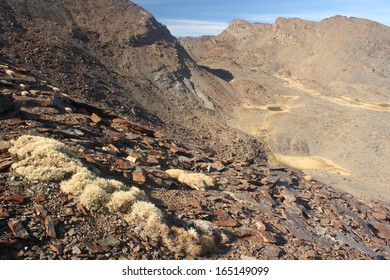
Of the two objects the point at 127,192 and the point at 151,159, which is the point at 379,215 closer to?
the point at 151,159

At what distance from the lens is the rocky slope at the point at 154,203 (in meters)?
8.30

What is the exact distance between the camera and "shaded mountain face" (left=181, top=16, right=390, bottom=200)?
3603 cm

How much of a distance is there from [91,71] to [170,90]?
461 inches

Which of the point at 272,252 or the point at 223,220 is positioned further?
the point at 223,220

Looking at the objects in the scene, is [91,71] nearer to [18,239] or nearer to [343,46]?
[18,239]

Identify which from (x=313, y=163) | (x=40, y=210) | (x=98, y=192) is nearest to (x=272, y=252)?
(x=98, y=192)

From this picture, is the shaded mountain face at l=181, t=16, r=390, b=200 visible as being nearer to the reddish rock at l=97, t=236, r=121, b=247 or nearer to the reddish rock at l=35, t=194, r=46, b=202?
the reddish rock at l=97, t=236, r=121, b=247

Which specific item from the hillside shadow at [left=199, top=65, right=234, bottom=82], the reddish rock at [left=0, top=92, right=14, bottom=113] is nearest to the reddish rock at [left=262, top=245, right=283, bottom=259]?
the reddish rock at [left=0, top=92, right=14, bottom=113]

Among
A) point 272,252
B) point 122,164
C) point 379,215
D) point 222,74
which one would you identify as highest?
point 222,74

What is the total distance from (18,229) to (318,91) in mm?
66229

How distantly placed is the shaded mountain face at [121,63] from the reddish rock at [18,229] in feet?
62.4

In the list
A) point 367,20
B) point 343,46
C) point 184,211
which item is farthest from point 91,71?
point 367,20

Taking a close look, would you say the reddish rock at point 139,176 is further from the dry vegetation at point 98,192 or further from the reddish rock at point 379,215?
the reddish rock at point 379,215

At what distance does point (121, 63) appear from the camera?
1629 inches
